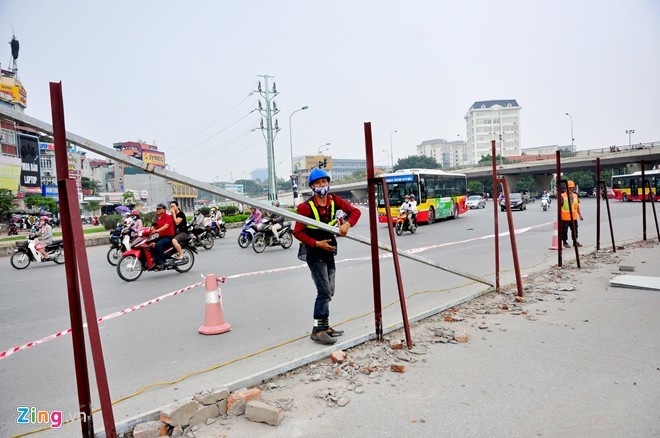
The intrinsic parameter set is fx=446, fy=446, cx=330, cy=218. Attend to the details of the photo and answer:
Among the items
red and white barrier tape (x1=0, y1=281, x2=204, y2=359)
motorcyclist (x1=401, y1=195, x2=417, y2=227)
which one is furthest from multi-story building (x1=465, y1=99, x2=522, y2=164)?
red and white barrier tape (x1=0, y1=281, x2=204, y2=359)

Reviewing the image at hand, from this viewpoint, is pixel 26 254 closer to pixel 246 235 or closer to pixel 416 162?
pixel 246 235

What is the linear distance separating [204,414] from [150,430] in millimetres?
347

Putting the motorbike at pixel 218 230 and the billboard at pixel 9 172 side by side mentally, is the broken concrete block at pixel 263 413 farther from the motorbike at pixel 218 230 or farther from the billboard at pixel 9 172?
the billboard at pixel 9 172

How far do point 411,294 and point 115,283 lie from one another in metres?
6.06

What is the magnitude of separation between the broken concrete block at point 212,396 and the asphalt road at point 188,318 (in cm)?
51

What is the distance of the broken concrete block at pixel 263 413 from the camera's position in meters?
2.87

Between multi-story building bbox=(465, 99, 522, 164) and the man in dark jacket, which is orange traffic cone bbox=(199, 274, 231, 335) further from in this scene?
multi-story building bbox=(465, 99, 522, 164)

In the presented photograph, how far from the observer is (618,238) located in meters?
12.6

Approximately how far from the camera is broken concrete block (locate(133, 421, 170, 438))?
2723mm

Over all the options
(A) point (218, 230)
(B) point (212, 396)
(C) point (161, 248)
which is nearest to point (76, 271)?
(B) point (212, 396)

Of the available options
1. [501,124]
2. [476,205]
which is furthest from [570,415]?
[501,124]

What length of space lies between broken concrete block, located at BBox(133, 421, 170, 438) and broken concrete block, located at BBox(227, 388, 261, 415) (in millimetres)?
423

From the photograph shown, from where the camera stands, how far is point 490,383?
3.38m

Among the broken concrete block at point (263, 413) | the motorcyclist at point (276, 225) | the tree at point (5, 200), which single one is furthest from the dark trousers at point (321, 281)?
the tree at point (5, 200)
